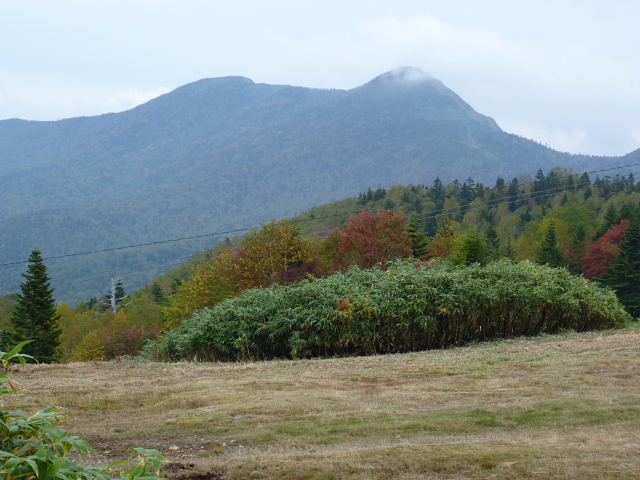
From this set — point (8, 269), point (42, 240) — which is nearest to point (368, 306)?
point (8, 269)

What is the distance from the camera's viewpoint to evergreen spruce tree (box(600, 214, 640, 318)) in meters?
42.7

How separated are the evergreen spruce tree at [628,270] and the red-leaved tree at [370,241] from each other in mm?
25299

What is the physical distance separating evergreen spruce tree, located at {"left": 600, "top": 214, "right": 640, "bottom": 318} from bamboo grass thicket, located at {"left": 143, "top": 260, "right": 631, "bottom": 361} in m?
32.9

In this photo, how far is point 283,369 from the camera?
372 inches

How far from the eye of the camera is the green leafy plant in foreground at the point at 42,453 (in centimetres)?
201

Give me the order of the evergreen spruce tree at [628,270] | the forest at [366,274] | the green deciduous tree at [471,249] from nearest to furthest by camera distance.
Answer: the forest at [366,274]
the green deciduous tree at [471,249]
the evergreen spruce tree at [628,270]

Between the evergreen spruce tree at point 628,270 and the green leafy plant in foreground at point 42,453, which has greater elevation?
Result: the green leafy plant in foreground at point 42,453

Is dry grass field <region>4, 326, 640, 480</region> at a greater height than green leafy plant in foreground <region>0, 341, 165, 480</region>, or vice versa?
green leafy plant in foreground <region>0, 341, 165, 480</region>

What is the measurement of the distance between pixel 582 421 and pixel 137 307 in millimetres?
54221

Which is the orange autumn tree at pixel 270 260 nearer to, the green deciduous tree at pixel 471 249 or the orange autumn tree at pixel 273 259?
the orange autumn tree at pixel 273 259

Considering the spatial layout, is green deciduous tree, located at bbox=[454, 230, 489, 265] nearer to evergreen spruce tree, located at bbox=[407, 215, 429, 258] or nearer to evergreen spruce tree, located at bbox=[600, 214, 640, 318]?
evergreen spruce tree, located at bbox=[407, 215, 429, 258]

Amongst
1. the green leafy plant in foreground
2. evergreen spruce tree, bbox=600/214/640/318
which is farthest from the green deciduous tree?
the green leafy plant in foreground

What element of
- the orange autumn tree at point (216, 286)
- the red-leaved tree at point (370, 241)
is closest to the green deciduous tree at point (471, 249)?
the red-leaved tree at point (370, 241)

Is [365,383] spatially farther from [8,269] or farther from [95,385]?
[8,269]
